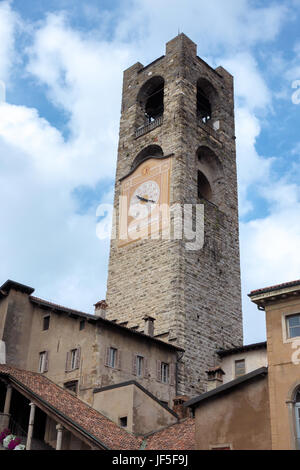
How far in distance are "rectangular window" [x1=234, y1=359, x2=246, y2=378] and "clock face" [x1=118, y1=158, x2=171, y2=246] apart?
27.6ft

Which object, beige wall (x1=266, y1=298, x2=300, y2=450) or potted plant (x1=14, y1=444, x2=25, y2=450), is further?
potted plant (x1=14, y1=444, x2=25, y2=450)

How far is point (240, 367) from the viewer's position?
29469 millimetres

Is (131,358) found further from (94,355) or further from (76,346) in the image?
(76,346)

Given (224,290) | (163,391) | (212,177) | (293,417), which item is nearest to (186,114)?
(212,177)

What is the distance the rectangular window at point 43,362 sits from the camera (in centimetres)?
2722

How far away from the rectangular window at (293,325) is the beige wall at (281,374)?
145 mm

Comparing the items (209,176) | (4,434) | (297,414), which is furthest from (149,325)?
(297,414)

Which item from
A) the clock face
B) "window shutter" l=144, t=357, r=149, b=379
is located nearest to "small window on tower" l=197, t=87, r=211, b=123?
the clock face

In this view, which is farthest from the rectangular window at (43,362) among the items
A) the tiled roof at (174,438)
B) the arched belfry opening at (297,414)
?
the arched belfry opening at (297,414)

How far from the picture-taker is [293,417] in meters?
16.7

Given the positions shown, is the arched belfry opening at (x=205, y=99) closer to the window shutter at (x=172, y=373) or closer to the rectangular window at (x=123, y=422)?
the window shutter at (x=172, y=373)

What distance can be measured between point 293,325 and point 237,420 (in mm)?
3139

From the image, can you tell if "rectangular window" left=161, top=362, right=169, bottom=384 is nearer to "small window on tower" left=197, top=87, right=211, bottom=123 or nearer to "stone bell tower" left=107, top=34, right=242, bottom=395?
"stone bell tower" left=107, top=34, right=242, bottom=395

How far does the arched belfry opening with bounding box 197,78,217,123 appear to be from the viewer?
42344mm
